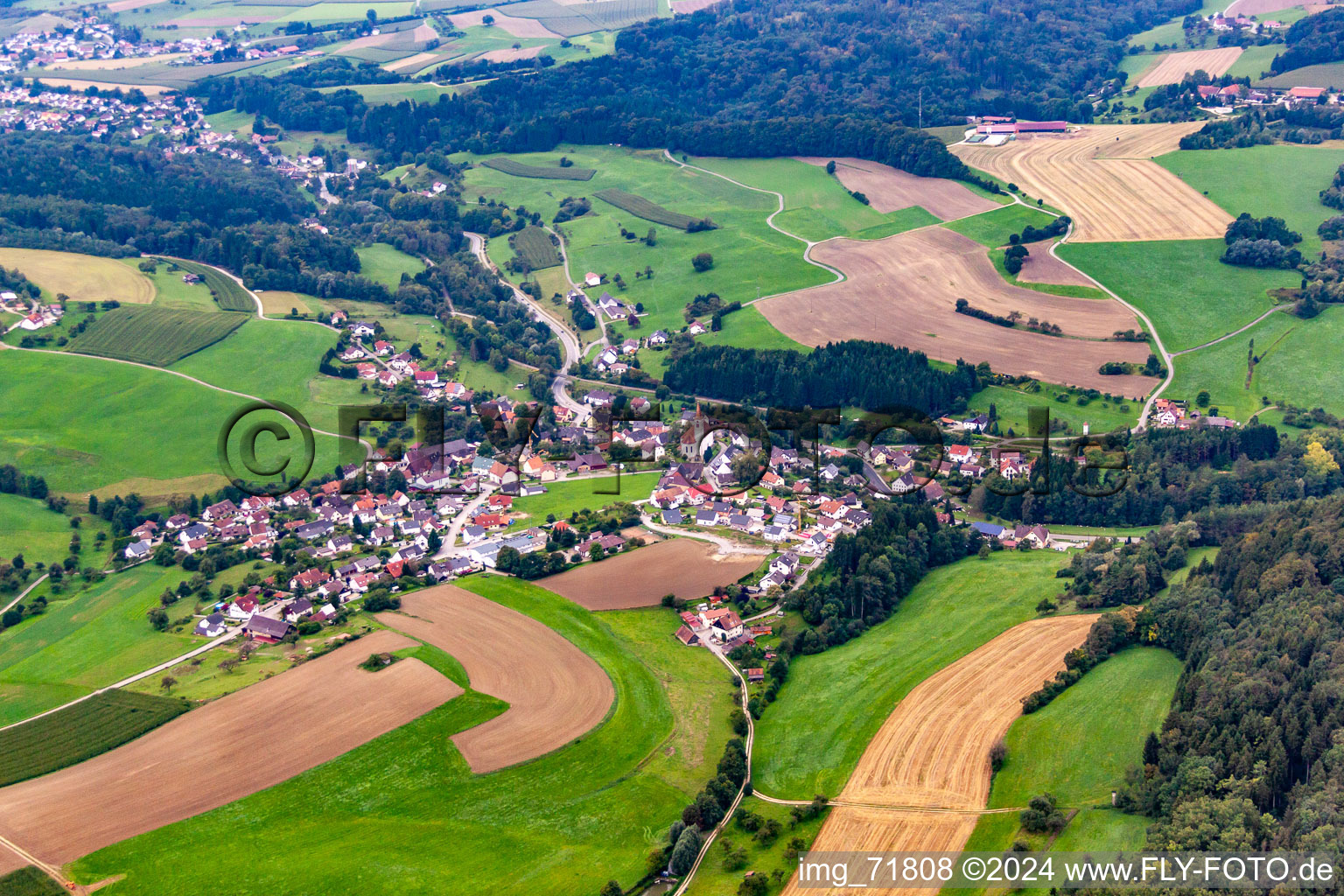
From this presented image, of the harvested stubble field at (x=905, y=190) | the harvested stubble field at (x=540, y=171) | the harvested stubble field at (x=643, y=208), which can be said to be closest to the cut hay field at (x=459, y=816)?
the harvested stubble field at (x=643, y=208)

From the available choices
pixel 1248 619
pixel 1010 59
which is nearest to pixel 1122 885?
pixel 1248 619

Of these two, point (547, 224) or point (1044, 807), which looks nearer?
point (1044, 807)

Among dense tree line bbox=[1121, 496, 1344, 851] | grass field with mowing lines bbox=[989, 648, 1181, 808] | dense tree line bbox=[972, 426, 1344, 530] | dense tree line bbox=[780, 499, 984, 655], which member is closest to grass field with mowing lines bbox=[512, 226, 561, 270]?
dense tree line bbox=[972, 426, 1344, 530]

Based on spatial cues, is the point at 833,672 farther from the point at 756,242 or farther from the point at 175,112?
the point at 175,112

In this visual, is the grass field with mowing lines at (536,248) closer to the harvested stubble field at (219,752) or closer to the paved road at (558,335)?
the paved road at (558,335)

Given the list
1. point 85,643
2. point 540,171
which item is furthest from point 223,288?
point 85,643

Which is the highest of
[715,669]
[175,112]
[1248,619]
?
[175,112]

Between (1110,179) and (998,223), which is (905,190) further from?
(1110,179)
